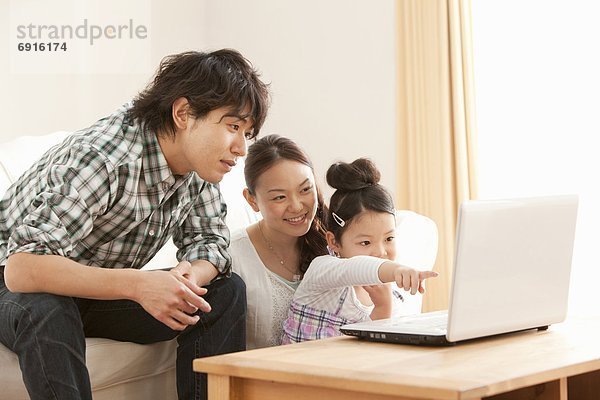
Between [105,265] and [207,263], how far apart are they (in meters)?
0.23

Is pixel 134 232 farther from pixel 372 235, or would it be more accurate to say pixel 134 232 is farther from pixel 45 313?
pixel 372 235

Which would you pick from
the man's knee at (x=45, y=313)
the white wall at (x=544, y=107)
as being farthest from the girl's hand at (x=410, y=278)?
the white wall at (x=544, y=107)

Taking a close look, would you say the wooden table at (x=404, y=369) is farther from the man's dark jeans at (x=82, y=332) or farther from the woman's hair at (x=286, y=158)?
the woman's hair at (x=286, y=158)

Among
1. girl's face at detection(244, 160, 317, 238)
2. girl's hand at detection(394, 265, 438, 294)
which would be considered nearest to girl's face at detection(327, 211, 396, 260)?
girl's face at detection(244, 160, 317, 238)

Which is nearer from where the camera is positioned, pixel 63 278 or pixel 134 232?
pixel 63 278

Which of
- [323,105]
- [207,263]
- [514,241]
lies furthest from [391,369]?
[323,105]

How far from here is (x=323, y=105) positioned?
4062 millimetres

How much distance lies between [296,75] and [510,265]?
2764mm

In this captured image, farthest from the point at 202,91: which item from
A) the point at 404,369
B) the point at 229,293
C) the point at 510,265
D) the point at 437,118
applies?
the point at 437,118

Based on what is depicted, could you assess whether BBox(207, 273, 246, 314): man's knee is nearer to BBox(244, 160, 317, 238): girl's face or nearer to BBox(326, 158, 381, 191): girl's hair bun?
BBox(244, 160, 317, 238): girl's face

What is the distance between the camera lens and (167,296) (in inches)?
67.5

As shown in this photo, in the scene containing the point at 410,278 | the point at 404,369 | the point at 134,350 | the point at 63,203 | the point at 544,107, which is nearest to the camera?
the point at 404,369

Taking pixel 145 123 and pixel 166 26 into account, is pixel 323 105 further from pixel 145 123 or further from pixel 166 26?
pixel 145 123

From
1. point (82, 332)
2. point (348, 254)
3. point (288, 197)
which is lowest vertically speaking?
point (82, 332)
